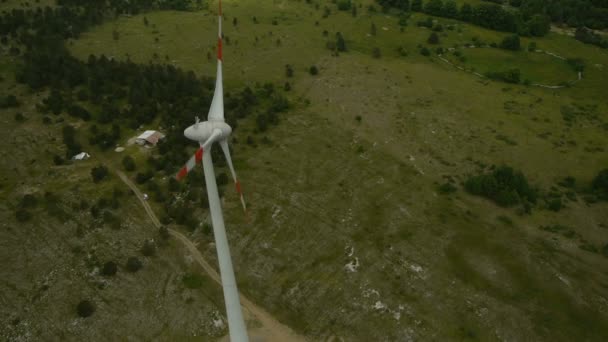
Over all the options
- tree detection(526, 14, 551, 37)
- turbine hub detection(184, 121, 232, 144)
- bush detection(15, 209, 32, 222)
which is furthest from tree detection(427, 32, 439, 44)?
bush detection(15, 209, 32, 222)

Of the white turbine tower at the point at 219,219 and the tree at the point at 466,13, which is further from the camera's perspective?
the tree at the point at 466,13

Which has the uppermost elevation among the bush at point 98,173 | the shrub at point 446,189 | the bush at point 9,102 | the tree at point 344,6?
the tree at point 344,6

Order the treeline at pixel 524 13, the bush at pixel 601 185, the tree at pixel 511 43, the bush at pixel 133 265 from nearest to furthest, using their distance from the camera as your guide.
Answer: the bush at pixel 133 265, the bush at pixel 601 185, the tree at pixel 511 43, the treeline at pixel 524 13

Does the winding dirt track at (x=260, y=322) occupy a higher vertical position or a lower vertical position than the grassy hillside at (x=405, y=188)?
lower

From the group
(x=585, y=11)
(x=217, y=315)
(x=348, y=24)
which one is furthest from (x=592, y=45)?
(x=217, y=315)

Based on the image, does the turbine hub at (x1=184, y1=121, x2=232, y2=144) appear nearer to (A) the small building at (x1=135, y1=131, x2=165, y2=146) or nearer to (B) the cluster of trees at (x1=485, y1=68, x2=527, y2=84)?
(A) the small building at (x1=135, y1=131, x2=165, y2=146)

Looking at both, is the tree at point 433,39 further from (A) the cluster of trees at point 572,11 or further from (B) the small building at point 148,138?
(B) the small building at point 148,138

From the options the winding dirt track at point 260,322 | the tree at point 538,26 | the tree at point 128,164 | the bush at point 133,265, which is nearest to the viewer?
the winding dirt track at point 260,322

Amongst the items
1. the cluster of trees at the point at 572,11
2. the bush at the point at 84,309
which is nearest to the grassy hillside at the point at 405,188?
the bush at the point at 84,309
